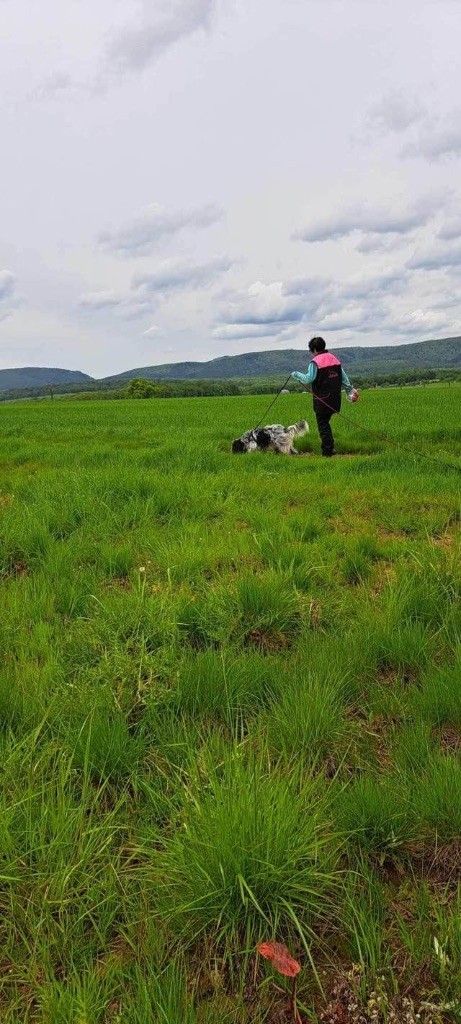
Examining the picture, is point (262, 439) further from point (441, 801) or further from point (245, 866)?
point (245, 866)

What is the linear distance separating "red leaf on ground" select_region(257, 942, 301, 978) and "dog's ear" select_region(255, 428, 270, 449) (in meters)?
10.6

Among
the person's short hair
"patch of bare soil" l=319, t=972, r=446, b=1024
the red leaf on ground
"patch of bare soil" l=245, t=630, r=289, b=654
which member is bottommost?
"patch of bare soil" l=319, t=972, r=446, b=1024

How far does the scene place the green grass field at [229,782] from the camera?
156 centimetres

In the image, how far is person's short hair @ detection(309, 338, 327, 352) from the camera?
10.4 metres

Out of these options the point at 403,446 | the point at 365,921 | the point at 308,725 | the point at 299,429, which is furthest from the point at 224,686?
the point at 299,429

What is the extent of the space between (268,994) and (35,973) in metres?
0.68

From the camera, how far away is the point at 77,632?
343 cm

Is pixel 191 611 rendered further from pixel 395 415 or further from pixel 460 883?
pixel 395 415

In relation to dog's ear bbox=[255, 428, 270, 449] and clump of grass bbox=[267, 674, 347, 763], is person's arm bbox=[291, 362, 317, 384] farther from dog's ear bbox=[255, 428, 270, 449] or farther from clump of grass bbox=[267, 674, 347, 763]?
clump of grass bbox=[267, 674, 347, 763]

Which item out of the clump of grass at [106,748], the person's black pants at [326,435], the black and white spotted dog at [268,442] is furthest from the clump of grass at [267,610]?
the black and white spotted dog at [268,442]

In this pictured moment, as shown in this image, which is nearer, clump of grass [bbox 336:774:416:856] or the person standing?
clump of grass [bbox 336:774:416:856]

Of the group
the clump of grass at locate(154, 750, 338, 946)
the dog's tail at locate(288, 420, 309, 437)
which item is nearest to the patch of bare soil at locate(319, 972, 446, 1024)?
the clump of grass at locate(154, 750, 338, 946)

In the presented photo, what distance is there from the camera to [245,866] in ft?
5.55

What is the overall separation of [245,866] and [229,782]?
0.31m
